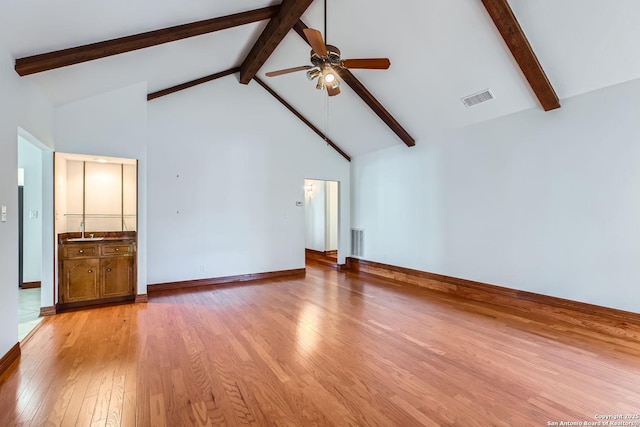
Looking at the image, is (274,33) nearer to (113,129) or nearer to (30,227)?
(113,129)

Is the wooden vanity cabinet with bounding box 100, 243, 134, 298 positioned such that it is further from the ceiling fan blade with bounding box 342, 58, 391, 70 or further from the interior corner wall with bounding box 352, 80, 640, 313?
the interior corner wall with bounding box 352, 80, 640, 313

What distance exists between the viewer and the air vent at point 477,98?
167 inches

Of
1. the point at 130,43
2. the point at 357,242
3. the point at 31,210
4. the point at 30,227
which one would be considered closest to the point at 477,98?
the point at 357,242

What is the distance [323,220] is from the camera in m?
9.11

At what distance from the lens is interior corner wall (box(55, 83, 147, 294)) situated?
4.11m

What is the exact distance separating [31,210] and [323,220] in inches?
252

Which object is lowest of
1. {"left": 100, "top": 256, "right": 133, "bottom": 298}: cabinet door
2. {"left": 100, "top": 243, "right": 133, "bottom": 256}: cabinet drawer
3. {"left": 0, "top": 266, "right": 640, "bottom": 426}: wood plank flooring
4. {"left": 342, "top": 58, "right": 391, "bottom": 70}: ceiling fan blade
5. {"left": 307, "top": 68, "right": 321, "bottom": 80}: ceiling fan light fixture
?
{"left": 0, "top": 266, "right": 640, "bottom": 426}: wood plank flooring

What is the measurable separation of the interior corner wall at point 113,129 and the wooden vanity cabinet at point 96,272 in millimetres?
214

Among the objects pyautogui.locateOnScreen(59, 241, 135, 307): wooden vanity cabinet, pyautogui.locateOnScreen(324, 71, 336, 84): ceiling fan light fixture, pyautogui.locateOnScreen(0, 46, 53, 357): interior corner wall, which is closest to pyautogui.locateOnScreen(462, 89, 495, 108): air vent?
pyautogui.locateOnScreen(324, 71, 336, 84): ceiling fan light fixture

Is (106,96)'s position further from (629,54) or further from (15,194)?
(629,54)

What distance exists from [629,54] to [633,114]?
2.18 ft

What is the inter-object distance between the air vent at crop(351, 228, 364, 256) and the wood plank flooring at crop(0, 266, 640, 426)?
2943 mm

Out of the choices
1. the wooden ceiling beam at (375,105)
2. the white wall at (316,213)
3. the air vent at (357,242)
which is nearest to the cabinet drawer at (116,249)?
the wooden ceiling beam at (375,105)

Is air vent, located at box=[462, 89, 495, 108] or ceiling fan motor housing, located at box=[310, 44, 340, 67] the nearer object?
ceiling fan motor housing, located at box=[310, 44, 340, 67]
